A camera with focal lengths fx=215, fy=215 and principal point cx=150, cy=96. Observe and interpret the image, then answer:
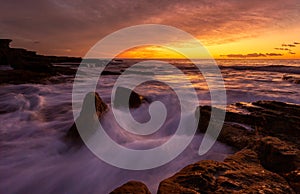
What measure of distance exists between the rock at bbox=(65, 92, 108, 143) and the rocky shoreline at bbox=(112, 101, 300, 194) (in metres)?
2.84

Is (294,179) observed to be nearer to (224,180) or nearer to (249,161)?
(249,161)

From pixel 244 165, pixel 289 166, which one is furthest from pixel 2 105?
pixel 289 166

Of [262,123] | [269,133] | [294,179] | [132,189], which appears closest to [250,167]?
[294,179]

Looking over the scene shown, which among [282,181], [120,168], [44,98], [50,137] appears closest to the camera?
A: [282,181]

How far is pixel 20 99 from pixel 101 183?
7490 millimetres

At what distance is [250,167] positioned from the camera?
2996 mm

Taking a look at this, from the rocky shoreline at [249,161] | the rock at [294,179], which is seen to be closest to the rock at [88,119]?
the rocky shoreline at [249,161]

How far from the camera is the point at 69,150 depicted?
495 cm

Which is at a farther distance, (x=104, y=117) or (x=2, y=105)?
(x=2, y=105)

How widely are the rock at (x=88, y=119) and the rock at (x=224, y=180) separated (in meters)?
3.25

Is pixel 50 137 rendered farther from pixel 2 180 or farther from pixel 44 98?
pixel 44 98

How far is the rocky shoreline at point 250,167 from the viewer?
8.09 ft

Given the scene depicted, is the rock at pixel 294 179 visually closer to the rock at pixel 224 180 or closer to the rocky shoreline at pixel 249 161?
the rocky shoreline at pixel 249 161

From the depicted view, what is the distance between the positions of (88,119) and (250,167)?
12.9 ft
